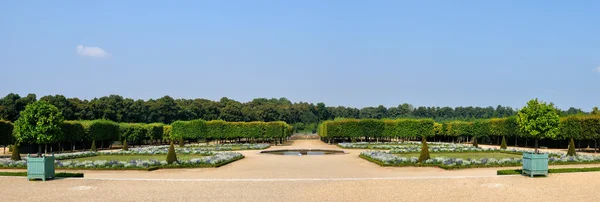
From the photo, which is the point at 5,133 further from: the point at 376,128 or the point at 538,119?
the point at 538,119

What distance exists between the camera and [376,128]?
2761 inches

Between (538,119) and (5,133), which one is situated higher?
(538,119)

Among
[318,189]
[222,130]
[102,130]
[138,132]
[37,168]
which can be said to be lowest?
[318,189]

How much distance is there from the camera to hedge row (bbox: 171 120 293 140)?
69.0m

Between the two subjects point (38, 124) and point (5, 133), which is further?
point (5, 133)

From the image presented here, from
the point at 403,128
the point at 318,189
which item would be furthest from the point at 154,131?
the point at 318,189

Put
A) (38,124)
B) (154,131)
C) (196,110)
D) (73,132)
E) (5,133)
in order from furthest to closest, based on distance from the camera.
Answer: (196,110)
(154,131)
(73,132)
(5,133)
(38,124)

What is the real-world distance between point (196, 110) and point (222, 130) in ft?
179

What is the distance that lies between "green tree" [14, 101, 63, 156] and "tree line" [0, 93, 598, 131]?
1181 inches

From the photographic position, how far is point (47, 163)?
19547 millimetres

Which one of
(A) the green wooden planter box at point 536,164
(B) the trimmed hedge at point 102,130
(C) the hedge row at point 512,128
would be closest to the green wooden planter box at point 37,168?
(A) the green wooden planter box at point 536,164

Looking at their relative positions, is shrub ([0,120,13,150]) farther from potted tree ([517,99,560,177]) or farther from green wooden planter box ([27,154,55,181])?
potted tree ([517,99,560,177])

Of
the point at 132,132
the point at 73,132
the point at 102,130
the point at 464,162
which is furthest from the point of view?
the point at 132,132

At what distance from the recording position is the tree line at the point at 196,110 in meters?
89.7
